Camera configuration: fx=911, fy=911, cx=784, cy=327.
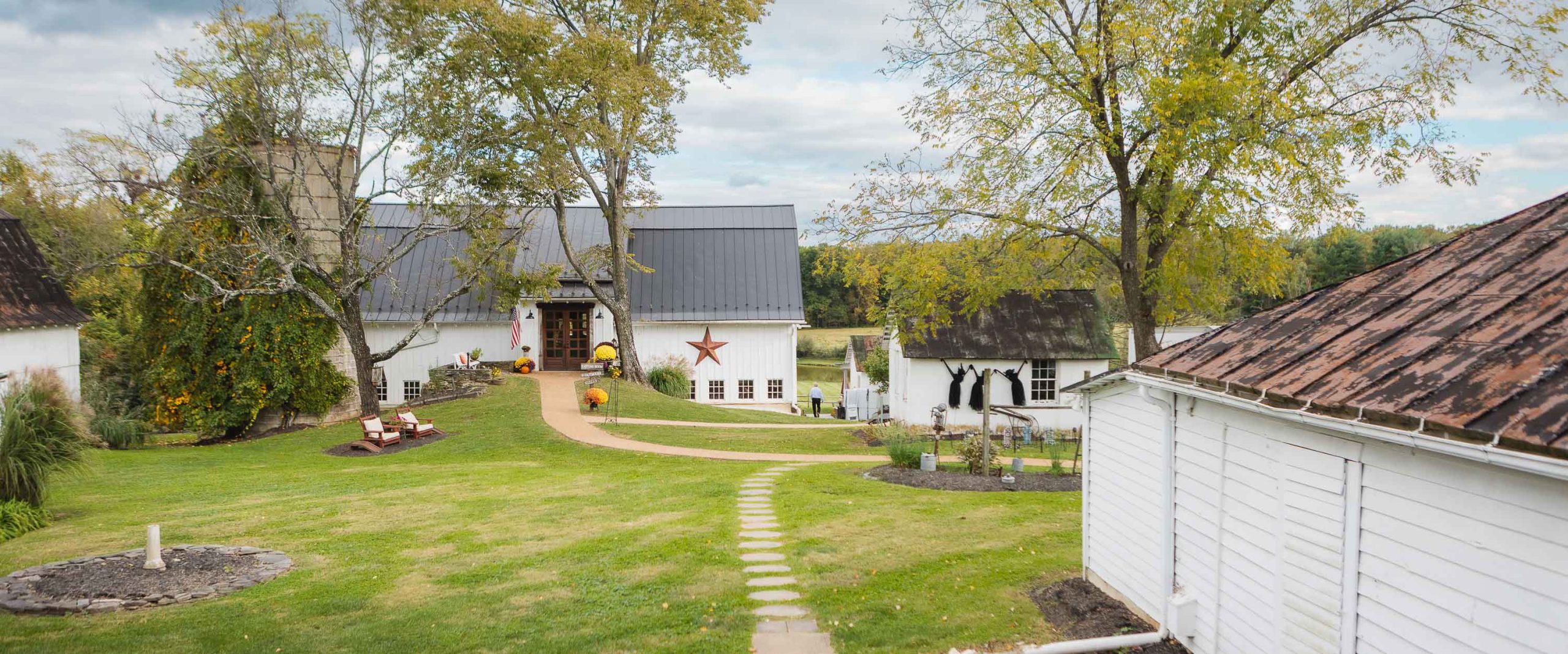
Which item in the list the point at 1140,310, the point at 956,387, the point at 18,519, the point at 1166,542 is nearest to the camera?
the point at 1166,542

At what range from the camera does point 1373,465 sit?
17.0ft

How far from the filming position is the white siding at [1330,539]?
Answer: 13.7 feet

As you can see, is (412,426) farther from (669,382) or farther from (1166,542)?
(1166,542)

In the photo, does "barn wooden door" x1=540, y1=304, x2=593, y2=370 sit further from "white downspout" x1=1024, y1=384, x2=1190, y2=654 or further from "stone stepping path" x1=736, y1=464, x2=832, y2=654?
"white downspout" x1=1024, y1=384, x2=1190, y2=654

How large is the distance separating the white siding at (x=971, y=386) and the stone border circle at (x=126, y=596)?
58.3 ft

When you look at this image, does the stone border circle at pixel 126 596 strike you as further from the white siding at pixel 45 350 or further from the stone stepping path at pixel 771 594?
the white siding at pixel 45 350

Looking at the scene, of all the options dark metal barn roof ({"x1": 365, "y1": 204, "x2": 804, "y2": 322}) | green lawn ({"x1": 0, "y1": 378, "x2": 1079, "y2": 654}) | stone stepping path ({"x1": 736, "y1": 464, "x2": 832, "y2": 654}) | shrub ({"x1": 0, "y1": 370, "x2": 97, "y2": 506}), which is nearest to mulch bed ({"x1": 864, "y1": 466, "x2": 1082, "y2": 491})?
green lawn ({"x1": 0, "y1": 378, "x2": 1079, "y2": 654})

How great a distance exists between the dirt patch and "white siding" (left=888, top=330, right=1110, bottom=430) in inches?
625

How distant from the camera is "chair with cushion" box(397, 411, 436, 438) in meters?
21.2

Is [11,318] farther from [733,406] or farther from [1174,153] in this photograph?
[1174,153]

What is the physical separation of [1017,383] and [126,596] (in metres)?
→ 21.0

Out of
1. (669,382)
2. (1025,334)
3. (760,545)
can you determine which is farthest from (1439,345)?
(669,382)

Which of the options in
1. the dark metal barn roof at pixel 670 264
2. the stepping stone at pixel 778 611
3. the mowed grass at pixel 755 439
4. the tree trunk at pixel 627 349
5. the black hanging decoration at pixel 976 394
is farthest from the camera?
the dark metal barn roof at pixel 670 264

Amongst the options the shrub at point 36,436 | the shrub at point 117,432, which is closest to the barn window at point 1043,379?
the shrub at point 36,436
